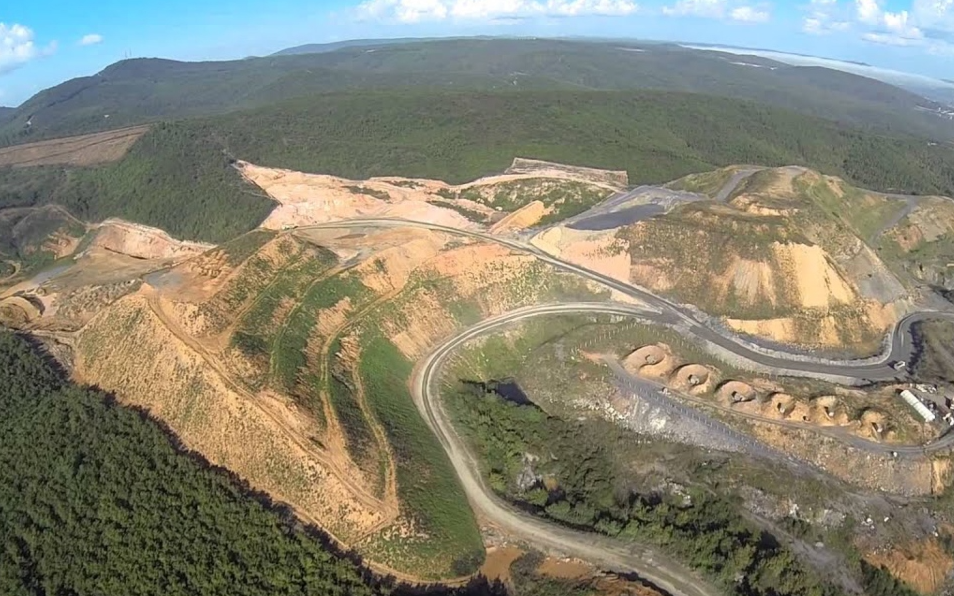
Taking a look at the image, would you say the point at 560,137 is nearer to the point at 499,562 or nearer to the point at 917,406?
the point at 917,406

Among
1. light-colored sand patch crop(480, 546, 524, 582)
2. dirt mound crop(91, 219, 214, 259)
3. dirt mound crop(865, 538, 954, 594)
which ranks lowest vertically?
dirt mound crop(865, 538, 954, 594)

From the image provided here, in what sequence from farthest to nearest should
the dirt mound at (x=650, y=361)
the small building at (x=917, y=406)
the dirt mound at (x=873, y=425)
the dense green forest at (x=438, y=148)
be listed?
the dense green forest at (x=438, y=148) → the dirt mound at (x=650, y=361) → the small building at (x=917, y=406) → the dirt mound at (x=873, y=425)

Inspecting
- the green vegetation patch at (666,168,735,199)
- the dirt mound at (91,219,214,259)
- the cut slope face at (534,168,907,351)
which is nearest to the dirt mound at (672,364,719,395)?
the cut slope face at (534,168,907,351)

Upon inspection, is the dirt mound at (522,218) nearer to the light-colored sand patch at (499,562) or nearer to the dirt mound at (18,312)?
the light-colored sand patch at (499,562)

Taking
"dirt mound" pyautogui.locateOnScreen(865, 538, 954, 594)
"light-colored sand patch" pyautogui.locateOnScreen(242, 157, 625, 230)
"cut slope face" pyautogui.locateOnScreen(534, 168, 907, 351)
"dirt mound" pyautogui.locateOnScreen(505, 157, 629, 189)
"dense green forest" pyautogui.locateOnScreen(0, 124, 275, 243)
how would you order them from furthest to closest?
"dense green forest" pyautogui.locateOnScreen(0, 124, 275, 243) < "dirt mound" pyautogui.locateOnScreen(505, 157, 629, 189) < "light-colored sand patch" pyautogui.locateOnScreen(242, 157, 625, 230) < "cut slope face" pyautogui.locateOnScreen(534, 168, 907, 351) < "dirt mound" pyautogui.locateOnScreen(865, 538, 954, 594)

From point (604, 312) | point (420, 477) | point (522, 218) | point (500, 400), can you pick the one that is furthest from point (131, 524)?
point (522, 218)

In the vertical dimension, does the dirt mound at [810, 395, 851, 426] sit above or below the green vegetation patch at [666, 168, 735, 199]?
below

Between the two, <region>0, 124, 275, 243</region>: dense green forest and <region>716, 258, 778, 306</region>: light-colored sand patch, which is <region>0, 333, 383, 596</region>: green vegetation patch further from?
<region>0, 124, 275, 243</region>: dense green forest

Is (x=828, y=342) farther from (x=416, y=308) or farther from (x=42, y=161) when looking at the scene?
(x=42, y=161)

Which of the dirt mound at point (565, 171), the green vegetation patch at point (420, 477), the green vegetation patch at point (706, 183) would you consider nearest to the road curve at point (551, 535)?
the green vegetation patch at point (420, 477)
